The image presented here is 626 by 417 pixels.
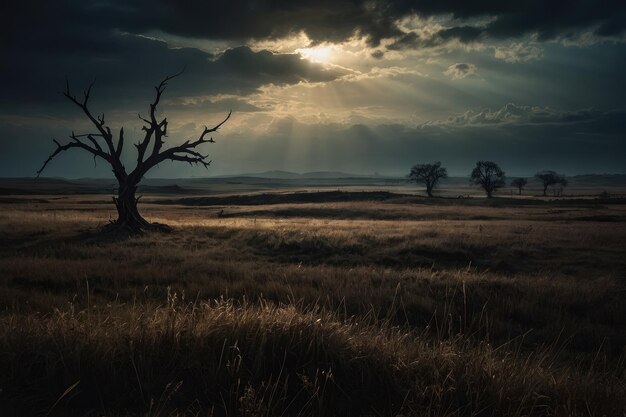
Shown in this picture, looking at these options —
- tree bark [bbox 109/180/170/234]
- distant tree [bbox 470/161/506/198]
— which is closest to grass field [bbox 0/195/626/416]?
tree bark [bbox 109/180/170/234]

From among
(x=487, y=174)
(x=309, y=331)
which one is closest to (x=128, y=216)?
(x=309, y=331)

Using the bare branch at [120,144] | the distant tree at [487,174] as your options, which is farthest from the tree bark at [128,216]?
the distant tree at [487,174]

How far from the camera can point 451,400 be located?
3.37 m

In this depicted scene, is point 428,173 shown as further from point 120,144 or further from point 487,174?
point 120,144

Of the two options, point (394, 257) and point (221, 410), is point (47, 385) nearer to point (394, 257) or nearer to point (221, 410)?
point (221, 410)

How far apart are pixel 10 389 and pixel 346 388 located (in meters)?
2.57

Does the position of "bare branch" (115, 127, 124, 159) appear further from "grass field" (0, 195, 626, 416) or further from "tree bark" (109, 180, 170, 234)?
"grass field" (0, 195, 626, 416)

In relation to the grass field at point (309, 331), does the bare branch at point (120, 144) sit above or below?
above

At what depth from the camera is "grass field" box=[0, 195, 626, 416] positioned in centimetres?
340

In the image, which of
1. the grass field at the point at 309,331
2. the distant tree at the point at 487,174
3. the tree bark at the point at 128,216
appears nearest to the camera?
the grass field at the point at 309,331

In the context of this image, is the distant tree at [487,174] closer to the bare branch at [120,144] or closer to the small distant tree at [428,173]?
the small distant tree at [428,173]

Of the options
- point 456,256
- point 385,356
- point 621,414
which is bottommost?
point 456,256

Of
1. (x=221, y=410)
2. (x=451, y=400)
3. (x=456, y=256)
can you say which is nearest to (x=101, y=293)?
(x=221, y=410)

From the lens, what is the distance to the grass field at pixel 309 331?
340 cm
